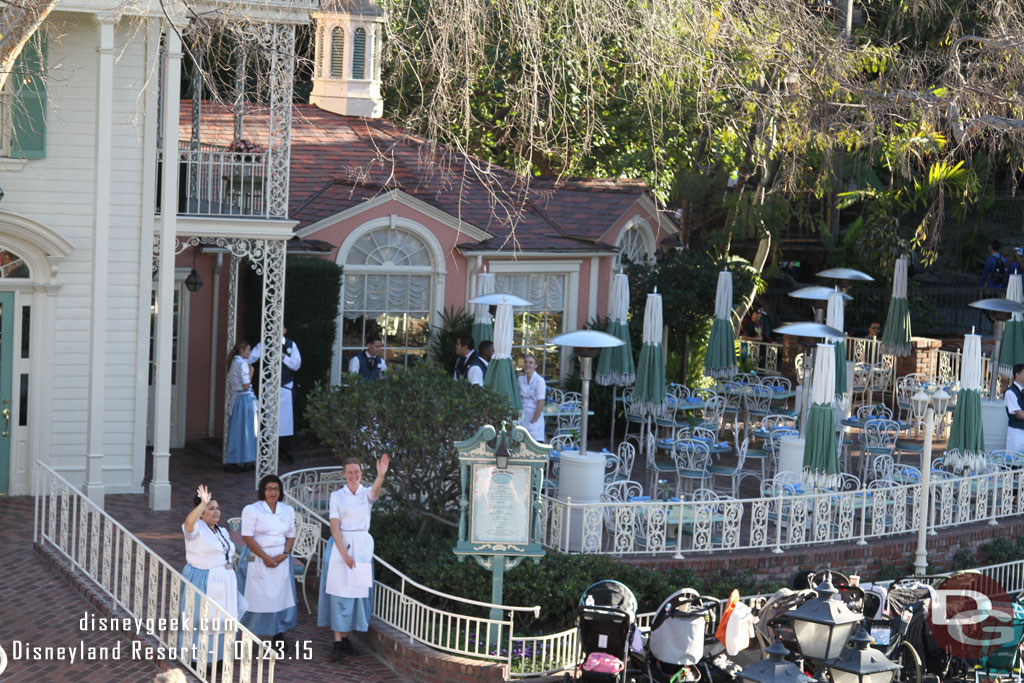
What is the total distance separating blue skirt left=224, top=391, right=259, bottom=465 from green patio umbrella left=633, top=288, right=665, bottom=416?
15.5 ft

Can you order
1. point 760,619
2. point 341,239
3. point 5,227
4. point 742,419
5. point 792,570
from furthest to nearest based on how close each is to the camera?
point 742,419, point 341,239, point 5,227, point 792,570, point 760,619

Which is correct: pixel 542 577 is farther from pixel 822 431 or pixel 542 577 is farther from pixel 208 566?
pixel 822 431

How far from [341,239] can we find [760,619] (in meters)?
10.6

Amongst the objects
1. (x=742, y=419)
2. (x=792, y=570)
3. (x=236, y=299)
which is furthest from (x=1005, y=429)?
(x=236, y=299)

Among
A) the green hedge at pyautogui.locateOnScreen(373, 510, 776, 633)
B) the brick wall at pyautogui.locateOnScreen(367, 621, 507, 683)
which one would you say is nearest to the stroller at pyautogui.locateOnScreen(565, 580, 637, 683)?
the brick wall at pyautogui.locateOnScreen(367, 621, 507, 683)

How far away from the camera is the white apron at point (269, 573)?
1080cm

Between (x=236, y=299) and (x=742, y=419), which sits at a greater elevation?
(x=236, y=299)

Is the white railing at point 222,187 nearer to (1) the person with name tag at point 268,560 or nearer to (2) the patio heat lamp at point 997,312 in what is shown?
(1) the person with name tag at point 268,560

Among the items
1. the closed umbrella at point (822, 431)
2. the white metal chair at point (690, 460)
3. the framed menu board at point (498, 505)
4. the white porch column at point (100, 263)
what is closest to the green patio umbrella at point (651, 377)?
the white metal chair at point (690, 460)

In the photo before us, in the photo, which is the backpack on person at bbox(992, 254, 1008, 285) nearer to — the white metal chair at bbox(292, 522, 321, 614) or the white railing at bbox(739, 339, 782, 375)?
the white railing at bbox(739, 339, 782, 375)

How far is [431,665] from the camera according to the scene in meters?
10.9

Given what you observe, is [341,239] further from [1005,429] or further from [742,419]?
[1005,429]

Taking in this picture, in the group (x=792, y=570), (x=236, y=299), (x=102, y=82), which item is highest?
(x=102, y=82)

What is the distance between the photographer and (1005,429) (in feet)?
59.9
